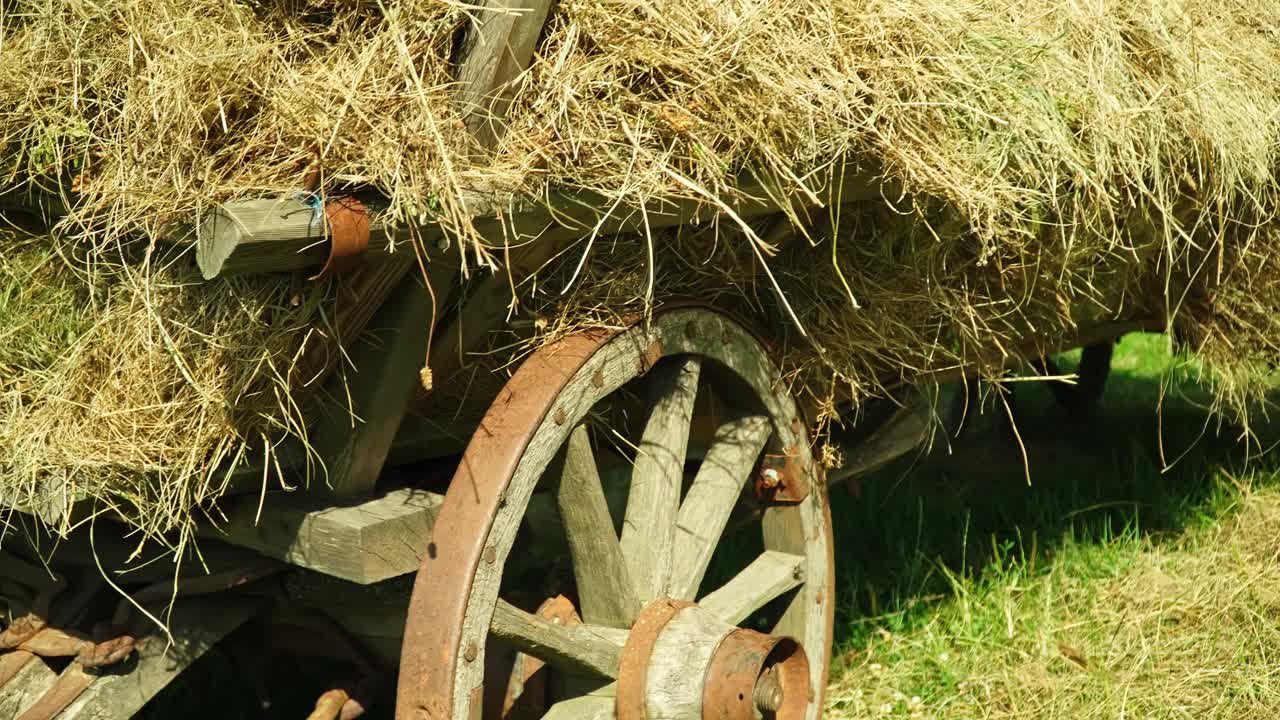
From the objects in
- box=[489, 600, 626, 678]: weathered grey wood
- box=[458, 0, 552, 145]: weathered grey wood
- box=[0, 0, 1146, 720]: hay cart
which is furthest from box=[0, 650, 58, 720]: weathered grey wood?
box=[458, 0, 552, 145]: weathered grey wood

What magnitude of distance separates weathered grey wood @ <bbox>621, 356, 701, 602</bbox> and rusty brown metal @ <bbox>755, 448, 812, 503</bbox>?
0.33 meters

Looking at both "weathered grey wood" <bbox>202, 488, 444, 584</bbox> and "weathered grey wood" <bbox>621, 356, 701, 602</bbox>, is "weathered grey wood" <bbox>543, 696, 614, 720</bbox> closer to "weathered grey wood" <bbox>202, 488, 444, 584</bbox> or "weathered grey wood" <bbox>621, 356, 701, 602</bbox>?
"weathered grey wood" <bbox>621, 356, 701, 602</bbox>

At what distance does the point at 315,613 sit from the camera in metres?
2.34

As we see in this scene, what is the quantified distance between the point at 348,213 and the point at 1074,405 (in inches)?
186

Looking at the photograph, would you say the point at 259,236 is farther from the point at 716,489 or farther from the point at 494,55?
the point at 716,489

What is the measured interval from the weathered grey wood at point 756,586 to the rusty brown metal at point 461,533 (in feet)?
1.95

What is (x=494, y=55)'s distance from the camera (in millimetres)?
1639

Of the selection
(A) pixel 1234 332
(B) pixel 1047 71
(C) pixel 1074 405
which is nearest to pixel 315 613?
(B) pixel 1047 71

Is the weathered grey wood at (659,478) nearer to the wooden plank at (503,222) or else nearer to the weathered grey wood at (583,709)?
the weathered grey wood at (583,709)

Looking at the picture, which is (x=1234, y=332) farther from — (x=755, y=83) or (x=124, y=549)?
(x=124, y=549)

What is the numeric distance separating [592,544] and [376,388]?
0.45m

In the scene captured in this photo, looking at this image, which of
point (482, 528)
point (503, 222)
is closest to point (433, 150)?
point (503, 222)

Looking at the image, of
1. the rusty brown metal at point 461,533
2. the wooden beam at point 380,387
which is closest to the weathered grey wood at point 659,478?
the rusty brown metal at point 461,533

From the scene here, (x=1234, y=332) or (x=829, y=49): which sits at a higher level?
(x=829, y=49)
